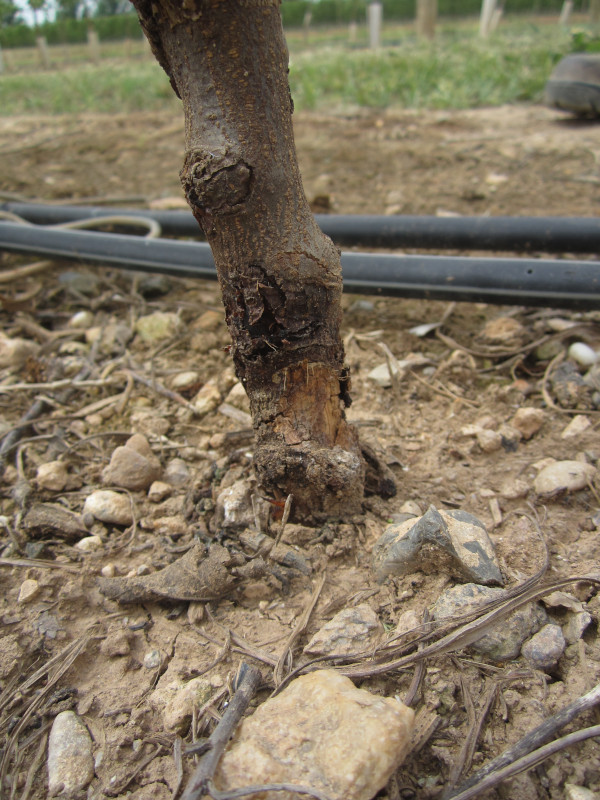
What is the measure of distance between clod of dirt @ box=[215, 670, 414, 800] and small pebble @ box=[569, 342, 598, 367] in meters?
1.27

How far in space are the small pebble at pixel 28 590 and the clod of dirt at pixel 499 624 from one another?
2.70 ft

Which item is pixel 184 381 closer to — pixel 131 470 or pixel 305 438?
pixel 131 470

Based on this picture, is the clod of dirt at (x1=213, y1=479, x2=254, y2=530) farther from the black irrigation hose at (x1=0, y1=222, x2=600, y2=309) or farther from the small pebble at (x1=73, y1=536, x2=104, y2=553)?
the black irrigation hose at (x1=0, y1=222, x2=600, y2=309)

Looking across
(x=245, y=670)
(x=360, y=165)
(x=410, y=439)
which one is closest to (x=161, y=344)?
(x=410, y=439)

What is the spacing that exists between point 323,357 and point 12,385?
1275mm

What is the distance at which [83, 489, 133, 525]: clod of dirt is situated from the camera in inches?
54.2

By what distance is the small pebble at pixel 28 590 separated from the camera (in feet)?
3.87

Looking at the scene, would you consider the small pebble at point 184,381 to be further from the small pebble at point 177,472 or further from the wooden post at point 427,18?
the wooden post at point 427,18

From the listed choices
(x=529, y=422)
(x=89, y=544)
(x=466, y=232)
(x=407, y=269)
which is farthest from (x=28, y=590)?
(x=466, y=232)

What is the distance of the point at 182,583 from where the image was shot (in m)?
1.14

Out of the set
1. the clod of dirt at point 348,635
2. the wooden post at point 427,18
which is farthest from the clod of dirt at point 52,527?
the wooden post at point 427,18

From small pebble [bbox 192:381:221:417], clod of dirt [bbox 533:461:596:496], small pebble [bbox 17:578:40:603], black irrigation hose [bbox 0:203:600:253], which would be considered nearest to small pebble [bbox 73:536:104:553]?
small pebble [bbox 17:578:40:603]

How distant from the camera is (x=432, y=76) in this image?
5.33 meters

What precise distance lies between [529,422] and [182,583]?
1.00 metres
